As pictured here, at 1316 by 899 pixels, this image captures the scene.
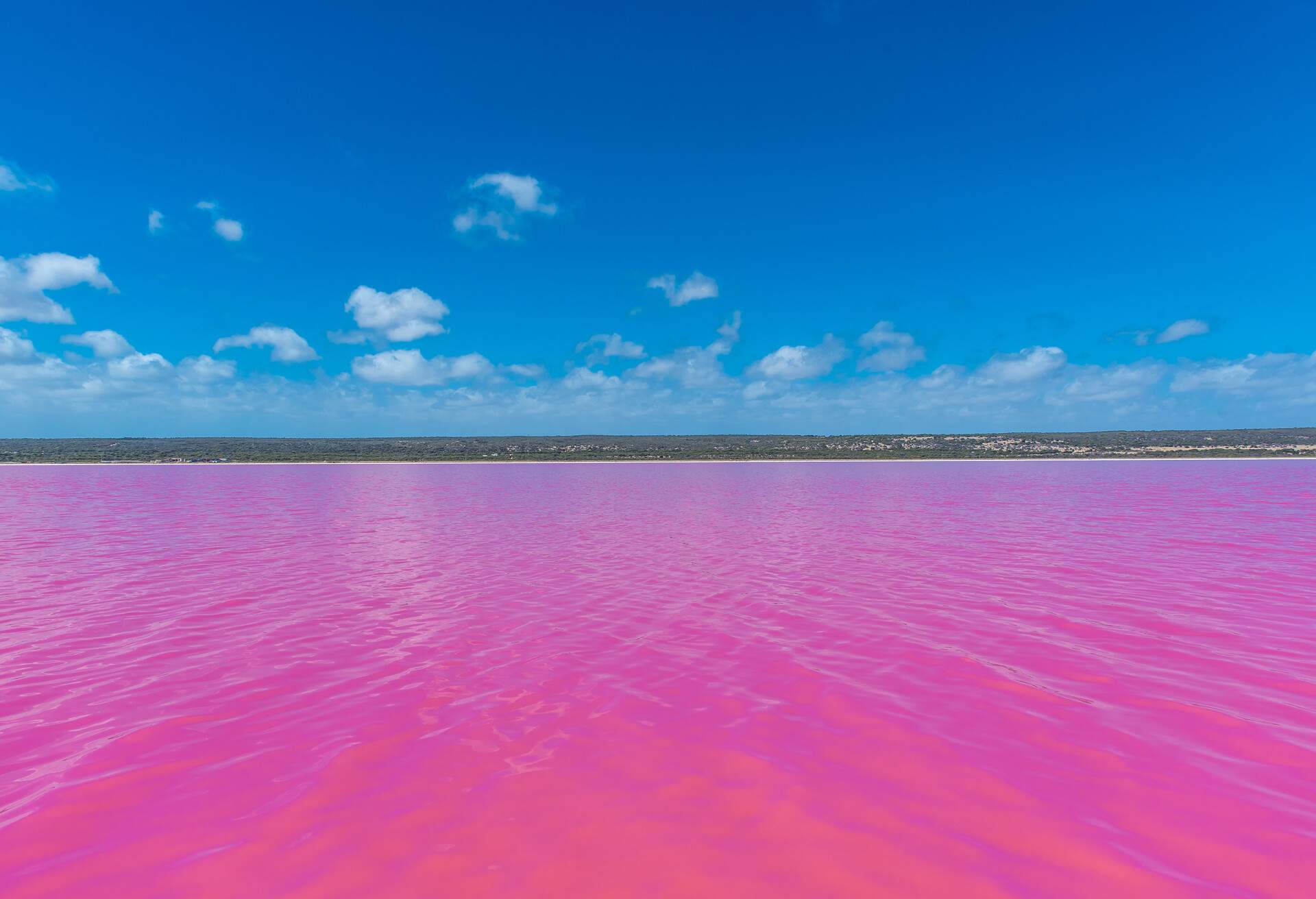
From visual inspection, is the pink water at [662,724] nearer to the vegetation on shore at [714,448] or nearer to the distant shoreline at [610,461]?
the distant shoreline at [610,461]

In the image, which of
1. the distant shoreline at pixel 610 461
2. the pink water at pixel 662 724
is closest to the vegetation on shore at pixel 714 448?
the distant shoreline at pixel 610 461

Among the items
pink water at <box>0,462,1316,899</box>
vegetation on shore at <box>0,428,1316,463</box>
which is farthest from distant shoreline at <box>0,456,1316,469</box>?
pink water at <box>0,462,1316,899</box>

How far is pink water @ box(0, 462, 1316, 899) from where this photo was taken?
3.30 meters

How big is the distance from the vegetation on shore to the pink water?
55.6 m

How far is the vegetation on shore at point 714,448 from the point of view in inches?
2581

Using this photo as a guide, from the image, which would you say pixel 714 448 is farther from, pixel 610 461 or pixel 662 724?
pixel 662 724

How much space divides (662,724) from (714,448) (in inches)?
2897

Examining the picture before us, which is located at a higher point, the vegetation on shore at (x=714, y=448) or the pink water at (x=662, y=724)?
the vegetation on shore at (x=714, y=448)

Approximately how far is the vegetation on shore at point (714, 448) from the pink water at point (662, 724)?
55608mm

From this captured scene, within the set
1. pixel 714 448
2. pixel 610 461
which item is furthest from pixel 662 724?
pixel 714 448

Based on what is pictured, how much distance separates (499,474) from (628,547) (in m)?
31.5

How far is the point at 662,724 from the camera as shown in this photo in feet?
16.0

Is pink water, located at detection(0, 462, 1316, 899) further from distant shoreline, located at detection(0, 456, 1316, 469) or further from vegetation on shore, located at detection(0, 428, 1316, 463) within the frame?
vegetation on shore, located at detection(0, 428, 1316, 463)

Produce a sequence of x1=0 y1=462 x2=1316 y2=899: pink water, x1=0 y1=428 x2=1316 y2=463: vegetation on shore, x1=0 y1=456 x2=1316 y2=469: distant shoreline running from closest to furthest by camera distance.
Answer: x1=0 y1=462 x2=1316 y2=899: pink water → x1=0 y1=456 x2=1316 y2=469: distant shoreline → x1=0 y1=428 x2=1316 y2=463: vegetation on shore
